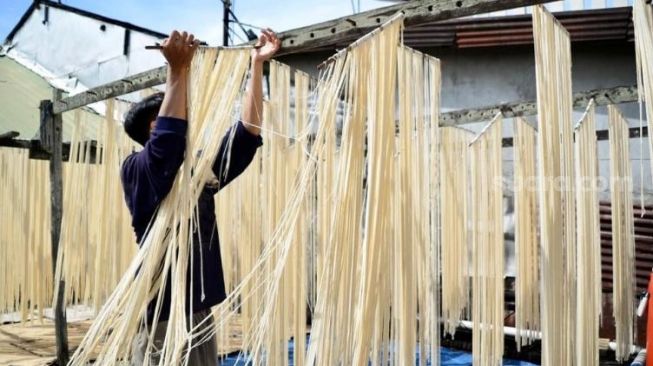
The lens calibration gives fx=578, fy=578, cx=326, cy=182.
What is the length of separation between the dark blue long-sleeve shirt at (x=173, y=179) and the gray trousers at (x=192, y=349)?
0.15 ft

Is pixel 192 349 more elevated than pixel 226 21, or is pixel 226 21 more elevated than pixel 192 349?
pixel 226 21

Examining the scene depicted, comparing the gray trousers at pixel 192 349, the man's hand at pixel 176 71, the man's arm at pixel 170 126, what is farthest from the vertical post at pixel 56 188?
the man's hand at pixel 176 71

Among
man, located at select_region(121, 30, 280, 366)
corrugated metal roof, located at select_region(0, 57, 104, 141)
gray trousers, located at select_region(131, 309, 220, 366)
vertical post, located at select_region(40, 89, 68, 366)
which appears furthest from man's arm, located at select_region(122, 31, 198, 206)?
corrugated metal roof, located at select_region(0, 57, 104, 141)

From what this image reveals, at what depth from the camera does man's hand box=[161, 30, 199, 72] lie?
143 centimetres

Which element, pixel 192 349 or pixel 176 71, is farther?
pixel 192 349

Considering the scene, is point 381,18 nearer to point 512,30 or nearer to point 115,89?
point 115,89

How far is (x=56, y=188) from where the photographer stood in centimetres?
343

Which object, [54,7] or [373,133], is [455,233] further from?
[54,7]

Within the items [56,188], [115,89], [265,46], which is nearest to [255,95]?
[265,46]

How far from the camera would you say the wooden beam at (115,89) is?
2.59 m

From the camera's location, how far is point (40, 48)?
9586 millimetres

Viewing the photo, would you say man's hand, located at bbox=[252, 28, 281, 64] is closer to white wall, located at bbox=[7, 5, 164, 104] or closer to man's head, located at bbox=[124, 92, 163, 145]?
man's head, located at bbox=[124, 92, 163, 145]

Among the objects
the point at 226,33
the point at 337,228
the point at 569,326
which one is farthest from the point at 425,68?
the point at 226,33

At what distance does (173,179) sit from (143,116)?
31cm
